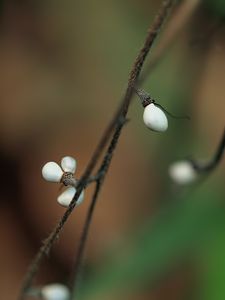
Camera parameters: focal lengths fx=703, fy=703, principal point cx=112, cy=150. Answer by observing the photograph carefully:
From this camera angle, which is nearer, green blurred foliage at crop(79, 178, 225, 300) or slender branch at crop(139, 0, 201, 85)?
slender branch at crop(139, 0, 201, 85)

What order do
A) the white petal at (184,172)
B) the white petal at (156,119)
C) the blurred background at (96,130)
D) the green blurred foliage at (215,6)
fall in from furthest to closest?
the blurred background at (96,130) < the green blurred foliage at (215,6) < the white petal at (184,172) < the white petal at (156,119)

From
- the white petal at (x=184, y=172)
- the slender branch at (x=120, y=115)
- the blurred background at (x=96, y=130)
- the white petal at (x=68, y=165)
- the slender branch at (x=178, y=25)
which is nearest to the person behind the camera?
the slender branch at (x=120, y=115)

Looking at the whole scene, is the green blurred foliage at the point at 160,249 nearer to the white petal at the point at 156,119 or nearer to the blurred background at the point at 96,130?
the blurred background at the point at 96,130

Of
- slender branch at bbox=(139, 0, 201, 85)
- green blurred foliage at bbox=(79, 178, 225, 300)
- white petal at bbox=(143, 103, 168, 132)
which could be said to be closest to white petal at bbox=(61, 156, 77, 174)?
white petal at bbox=(143, 103, 168, 132)

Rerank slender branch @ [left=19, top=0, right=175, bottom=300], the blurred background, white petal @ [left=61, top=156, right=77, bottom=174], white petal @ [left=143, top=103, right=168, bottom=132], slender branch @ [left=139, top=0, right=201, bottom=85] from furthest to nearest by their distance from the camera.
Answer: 1. the blurred background
2. slender branch @ [left=139, top=0, right=201, bottom=85]
3. white petal @ [left=61, top=156, right=77, bottom=174]
4. white petal @ [left=143, top=103, right=168, bottom=132]
5. slender branch @ [left=19, top=0, right=175, bottom=300]

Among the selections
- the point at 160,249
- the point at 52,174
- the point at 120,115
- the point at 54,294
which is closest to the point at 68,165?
the point at 52,174

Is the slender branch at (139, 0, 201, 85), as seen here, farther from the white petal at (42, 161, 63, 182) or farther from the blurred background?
the blurred background

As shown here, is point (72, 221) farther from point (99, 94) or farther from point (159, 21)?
point (159, 21)

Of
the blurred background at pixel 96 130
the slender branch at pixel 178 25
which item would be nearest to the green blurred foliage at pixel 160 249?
the blurred background at pixel 96 130
